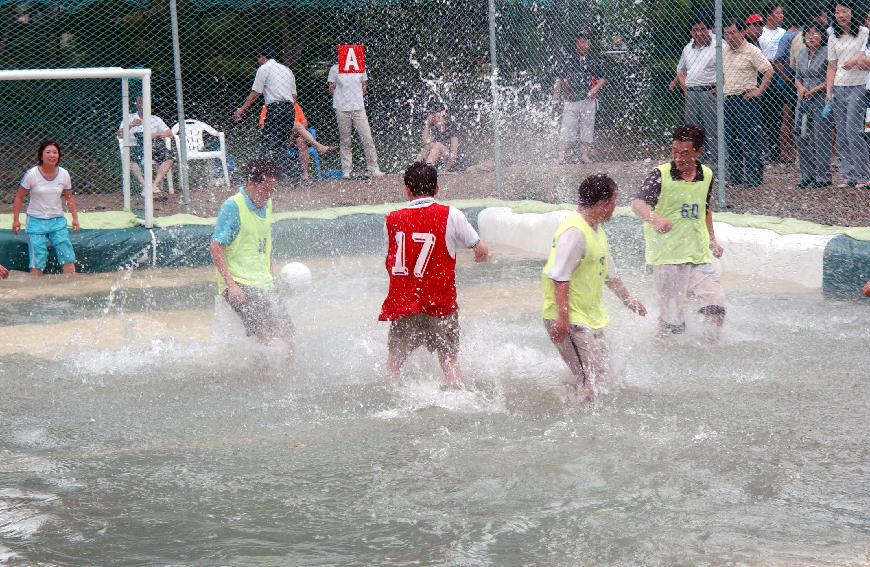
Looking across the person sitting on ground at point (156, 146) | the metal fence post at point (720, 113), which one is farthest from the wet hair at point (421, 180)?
the person sitting on ground at point (156, 146)

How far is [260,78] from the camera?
47.1 feet

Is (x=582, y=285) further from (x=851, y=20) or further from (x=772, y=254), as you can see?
(x=851, y=20)

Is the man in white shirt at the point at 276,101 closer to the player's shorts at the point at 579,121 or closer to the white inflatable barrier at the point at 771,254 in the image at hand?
the player's shorts at the point at 579,121

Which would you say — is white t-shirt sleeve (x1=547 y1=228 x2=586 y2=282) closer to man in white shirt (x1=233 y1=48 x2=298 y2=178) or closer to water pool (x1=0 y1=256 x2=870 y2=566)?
water pool (x1=0 y1=256 x2=870 y2=566)

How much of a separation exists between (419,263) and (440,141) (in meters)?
10.0

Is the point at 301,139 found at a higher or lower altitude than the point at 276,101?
lower

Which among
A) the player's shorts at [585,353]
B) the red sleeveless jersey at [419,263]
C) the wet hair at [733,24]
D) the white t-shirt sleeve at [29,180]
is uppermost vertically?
the wet hair at [733,24]

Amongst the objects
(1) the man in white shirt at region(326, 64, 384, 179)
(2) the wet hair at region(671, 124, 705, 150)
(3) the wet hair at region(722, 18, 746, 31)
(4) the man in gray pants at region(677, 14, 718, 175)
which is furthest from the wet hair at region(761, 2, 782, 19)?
(2) the wet hair at region(671, 124, 705, 150)

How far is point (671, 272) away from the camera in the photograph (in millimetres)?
7473

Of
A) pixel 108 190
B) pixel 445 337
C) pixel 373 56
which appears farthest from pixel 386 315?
pixel 373 56

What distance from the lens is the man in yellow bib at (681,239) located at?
289 inches

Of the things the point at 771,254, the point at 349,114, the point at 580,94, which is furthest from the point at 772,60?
the point at 349,114

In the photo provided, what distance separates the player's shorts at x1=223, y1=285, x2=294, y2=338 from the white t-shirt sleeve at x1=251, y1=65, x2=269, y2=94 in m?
7.64

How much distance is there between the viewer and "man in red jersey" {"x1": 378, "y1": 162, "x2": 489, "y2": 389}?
6.16 meters
